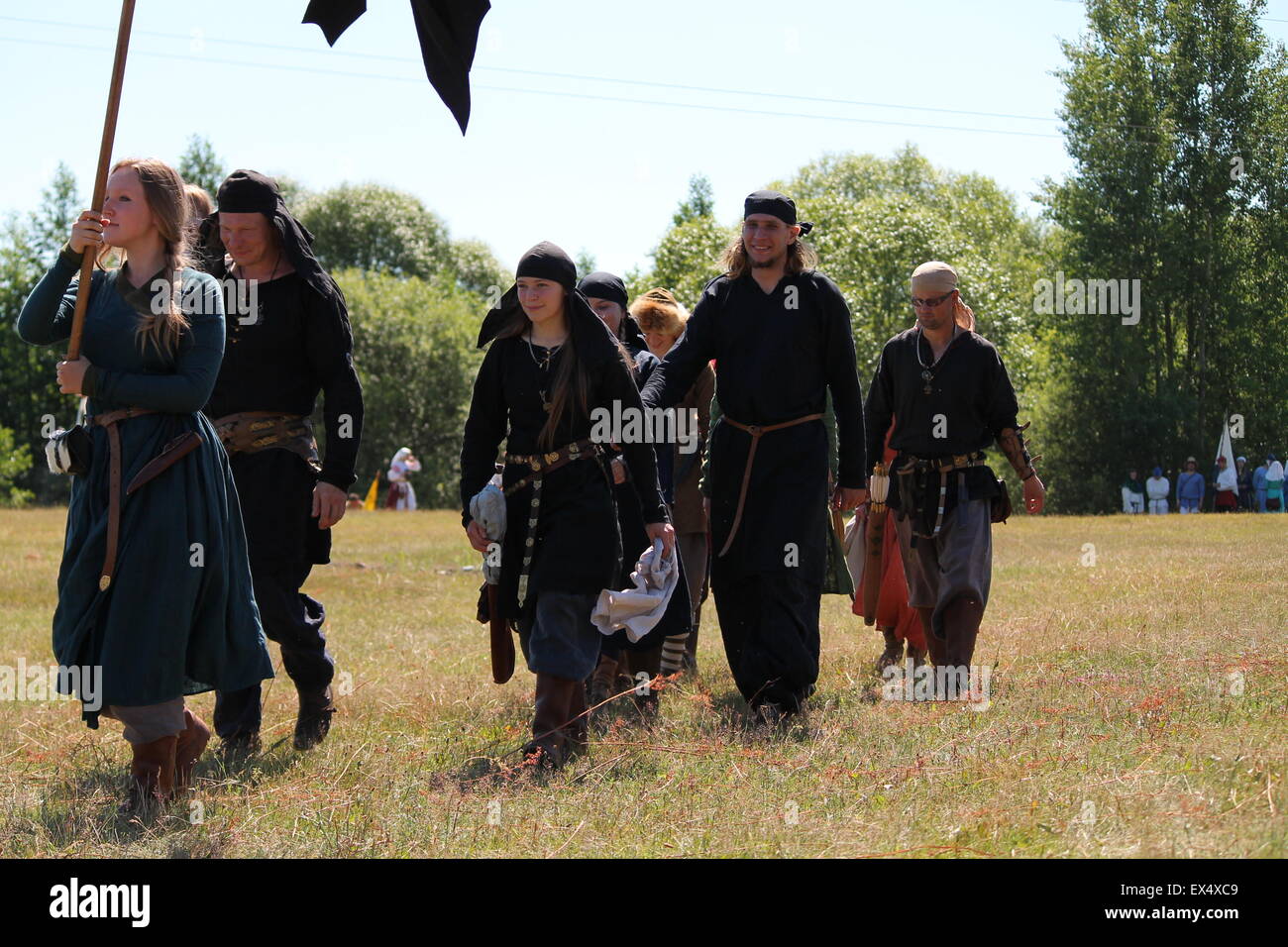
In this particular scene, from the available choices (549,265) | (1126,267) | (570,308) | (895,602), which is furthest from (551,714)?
(1126,267)

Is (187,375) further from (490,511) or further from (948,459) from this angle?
(948,459)

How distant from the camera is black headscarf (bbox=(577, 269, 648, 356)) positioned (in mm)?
8062

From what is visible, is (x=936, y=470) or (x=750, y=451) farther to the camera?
(x=936, y=470)

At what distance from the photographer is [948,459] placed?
788 cm

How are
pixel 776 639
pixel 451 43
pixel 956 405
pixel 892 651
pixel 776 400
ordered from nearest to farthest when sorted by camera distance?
pixel 451 43 < pixel 776 639 < pixel 776 400 < pixel 956 405 < pixel 892 651

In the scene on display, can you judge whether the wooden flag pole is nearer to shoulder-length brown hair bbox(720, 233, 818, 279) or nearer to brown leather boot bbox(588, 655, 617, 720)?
shoulder-length brown hair bbox(720, 233, 818, 279)

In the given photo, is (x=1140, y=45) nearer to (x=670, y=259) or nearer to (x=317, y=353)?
(x=670, y=259)

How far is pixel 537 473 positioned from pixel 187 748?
5.81 feet

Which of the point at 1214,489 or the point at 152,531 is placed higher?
the point at 152,531

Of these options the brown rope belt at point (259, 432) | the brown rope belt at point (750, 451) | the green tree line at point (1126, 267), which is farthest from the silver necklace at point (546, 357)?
the green tree line at point (1126, 267)

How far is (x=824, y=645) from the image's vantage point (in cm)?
1026

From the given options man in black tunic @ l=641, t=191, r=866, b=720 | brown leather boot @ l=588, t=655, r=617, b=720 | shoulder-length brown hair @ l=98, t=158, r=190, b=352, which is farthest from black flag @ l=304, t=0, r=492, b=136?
brown leather boot @ l=588, t=655, r=617, b=720

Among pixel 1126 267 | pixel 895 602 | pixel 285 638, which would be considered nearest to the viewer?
pixel 285 638

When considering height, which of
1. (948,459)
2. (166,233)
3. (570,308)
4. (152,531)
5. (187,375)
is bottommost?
(152,531)
